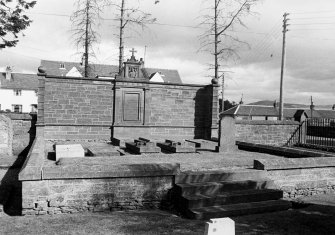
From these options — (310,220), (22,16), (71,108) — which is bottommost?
(310,220)

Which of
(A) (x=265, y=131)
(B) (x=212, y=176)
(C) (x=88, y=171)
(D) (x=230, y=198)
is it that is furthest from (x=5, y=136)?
(A) (x=265, y=131)

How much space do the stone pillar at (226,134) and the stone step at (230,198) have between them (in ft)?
18.3

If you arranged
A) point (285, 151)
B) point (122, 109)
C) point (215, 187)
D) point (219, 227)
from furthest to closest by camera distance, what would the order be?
point (122, 109) → point (285, 151) → point (215, 187) → point (219, 227)

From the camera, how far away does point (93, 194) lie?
22.0ft

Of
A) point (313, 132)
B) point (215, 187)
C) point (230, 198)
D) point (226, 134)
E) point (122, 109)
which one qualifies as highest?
point (122, 109)

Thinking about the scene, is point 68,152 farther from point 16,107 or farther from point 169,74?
point 169,74

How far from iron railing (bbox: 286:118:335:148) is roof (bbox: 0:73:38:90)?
158 feet

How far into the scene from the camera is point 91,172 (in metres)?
6.63

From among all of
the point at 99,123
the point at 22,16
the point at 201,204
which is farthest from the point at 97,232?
the point at 22,16

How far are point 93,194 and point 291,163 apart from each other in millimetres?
5038

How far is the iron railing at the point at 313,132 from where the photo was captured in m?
19.5

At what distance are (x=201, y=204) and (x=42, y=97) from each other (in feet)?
39.3

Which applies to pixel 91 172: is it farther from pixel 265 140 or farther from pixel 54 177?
pixel 265 140

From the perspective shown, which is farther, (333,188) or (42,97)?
(42,97)
